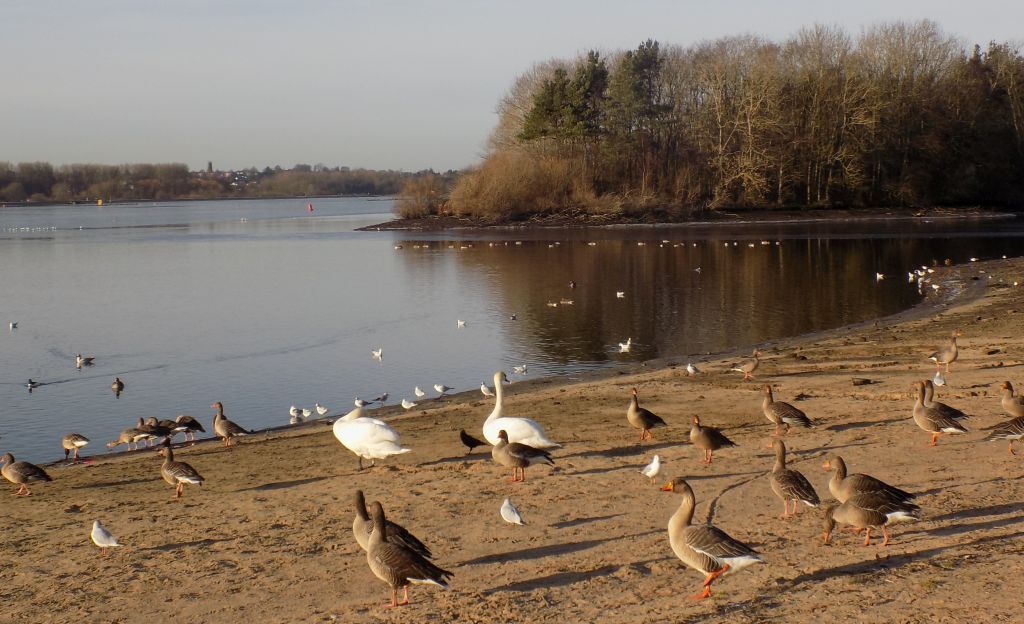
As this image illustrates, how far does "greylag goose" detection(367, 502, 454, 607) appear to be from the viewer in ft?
24.2

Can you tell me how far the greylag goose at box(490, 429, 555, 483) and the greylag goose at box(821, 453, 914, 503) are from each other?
341 cm

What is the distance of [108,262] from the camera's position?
54.7m

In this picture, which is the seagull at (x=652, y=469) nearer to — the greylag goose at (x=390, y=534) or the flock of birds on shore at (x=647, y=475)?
the flock of birds on shore at (x=647, y=475)

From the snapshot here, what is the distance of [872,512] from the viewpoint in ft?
26.3

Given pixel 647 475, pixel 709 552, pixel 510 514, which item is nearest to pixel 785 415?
pixel 647 475

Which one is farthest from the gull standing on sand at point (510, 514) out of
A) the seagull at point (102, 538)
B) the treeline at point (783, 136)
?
the treeline at point (783, 136)

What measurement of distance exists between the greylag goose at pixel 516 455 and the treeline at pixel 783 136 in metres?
66.1

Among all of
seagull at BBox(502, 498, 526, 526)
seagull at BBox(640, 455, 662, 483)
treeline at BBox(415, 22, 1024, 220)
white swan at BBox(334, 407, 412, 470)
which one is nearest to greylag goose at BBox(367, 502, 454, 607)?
seagull at BBox(502, 498, 526, 526)

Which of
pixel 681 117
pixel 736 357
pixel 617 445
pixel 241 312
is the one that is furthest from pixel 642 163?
pixel 617 445

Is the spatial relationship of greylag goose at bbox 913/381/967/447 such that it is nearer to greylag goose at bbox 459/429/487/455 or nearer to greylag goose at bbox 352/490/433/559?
greylag goose at bbox 459/429/487/455

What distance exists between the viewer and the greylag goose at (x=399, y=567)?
7.37 m

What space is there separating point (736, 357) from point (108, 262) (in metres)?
44.6

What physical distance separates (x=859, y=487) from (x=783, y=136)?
7084cm

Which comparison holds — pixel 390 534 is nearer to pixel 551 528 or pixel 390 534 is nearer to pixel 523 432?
pixel 551 528
